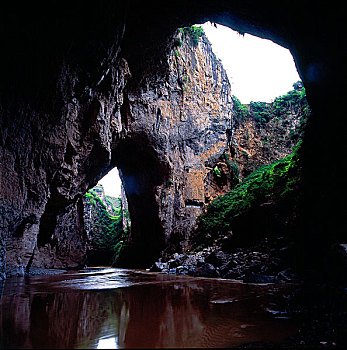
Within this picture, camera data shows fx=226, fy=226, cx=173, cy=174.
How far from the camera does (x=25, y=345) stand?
A: 49.8 inches

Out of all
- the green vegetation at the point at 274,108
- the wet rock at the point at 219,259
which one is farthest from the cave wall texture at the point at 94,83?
→ the green vegetation at the point at 274,108

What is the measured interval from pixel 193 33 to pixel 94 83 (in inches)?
428

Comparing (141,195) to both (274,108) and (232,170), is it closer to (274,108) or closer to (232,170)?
(232,170)

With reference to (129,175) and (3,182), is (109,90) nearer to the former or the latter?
(3,182)

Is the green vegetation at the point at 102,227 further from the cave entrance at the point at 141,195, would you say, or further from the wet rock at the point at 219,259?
the wet rock at the point at 219,259

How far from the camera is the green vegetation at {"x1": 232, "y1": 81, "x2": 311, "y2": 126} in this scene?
62.4 ft

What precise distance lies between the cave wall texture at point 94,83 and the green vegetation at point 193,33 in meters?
6.44

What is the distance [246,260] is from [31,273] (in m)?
8.18

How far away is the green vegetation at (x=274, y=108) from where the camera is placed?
749 inches

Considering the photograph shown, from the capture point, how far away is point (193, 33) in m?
15.3

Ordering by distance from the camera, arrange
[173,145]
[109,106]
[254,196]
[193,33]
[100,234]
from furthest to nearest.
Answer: [100,234] → [193,33] → [173,145] → [254,196] → [109,106]

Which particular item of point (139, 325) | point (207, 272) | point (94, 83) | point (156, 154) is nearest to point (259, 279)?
point (207, 272)

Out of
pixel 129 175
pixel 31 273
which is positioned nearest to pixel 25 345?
pixel 31 273

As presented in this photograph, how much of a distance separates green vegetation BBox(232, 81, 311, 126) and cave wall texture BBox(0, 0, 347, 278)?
11.3m
